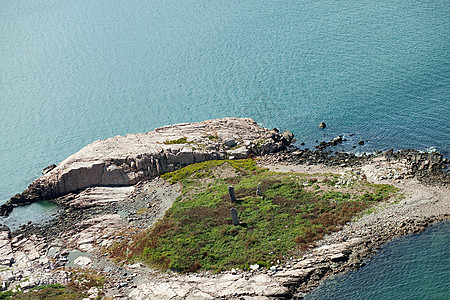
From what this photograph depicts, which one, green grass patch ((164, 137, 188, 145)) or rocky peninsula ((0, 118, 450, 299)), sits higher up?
green grass patch ((164, 137, 188, 145))

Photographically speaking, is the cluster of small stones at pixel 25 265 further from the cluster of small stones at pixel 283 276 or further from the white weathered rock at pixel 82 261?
the cluster of small stones at pixel 283 276

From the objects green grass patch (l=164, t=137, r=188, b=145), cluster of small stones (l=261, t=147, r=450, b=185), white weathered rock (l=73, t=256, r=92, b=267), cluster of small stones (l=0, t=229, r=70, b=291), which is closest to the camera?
cluster of small stones (l=0, t=229, r=70, b=291)

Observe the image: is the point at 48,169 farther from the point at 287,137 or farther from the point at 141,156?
the point at 287,137

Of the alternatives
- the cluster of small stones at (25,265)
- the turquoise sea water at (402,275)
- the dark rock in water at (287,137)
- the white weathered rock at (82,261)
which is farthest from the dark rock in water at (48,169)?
the turquoise sea water at (402,275)

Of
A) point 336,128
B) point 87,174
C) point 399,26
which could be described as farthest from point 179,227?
point 399,26

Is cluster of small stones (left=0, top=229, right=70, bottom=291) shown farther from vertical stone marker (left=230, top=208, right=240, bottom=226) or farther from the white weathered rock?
vertical stone marker (left=230, top=208, right=240, bottom=226)

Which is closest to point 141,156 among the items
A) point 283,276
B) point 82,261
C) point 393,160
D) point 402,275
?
point 82,261

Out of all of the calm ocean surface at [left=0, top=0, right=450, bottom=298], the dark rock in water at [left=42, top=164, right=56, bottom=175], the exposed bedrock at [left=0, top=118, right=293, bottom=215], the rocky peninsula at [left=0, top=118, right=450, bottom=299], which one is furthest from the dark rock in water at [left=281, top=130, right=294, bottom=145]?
the dark rock in water at [left=42, top=164, right=56, bottom=175]
